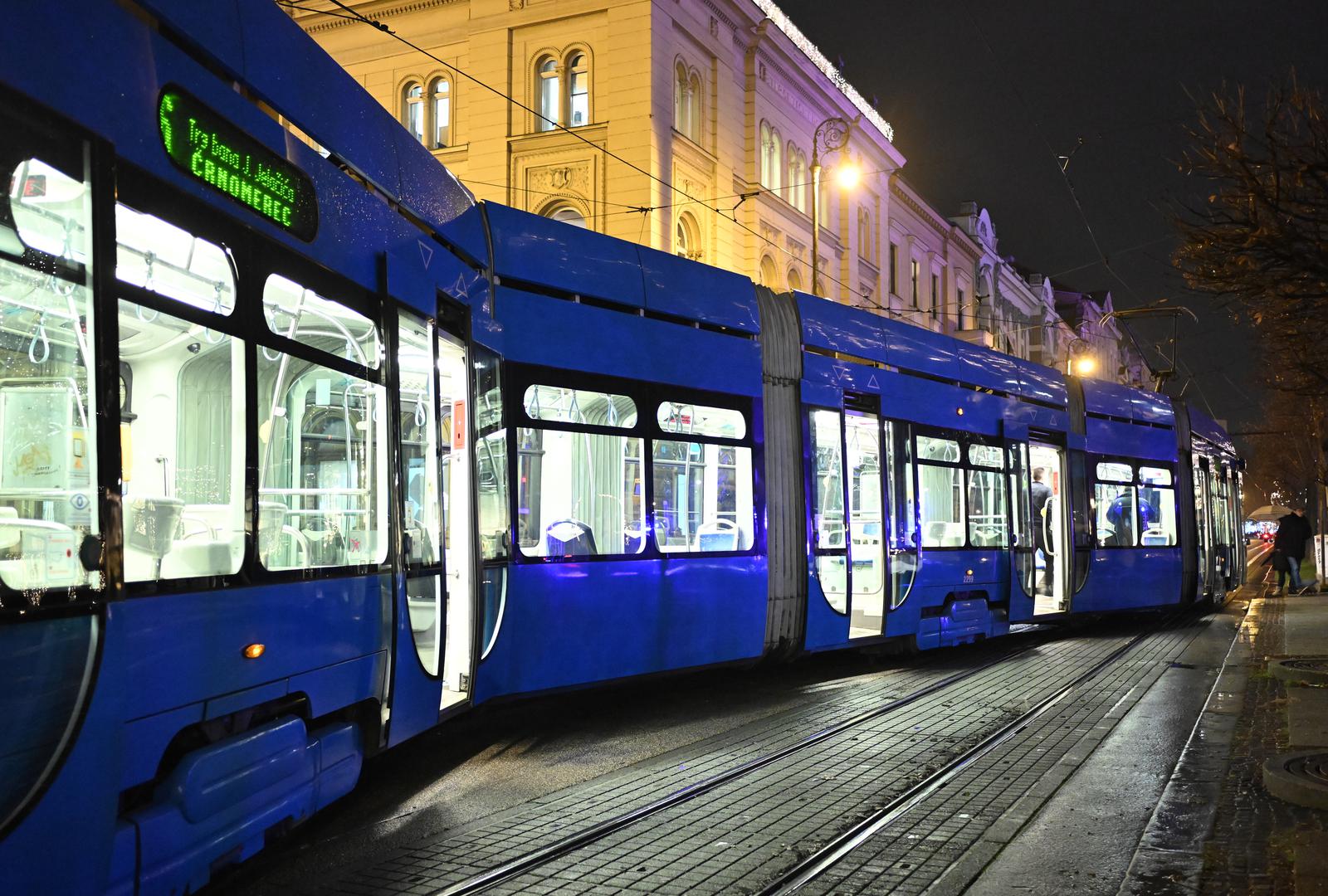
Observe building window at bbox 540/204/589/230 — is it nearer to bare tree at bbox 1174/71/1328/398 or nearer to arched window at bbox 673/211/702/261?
arched window at bbox 673/211/702/261

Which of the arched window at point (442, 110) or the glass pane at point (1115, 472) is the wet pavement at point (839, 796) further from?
the arched window at point (442, 110)

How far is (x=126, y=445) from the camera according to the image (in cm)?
425

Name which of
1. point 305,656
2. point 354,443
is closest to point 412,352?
point 354,443

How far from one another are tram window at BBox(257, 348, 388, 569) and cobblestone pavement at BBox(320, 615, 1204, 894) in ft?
4.51

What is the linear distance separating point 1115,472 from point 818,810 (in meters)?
12.6

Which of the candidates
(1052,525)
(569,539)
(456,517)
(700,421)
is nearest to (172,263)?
(456,517)

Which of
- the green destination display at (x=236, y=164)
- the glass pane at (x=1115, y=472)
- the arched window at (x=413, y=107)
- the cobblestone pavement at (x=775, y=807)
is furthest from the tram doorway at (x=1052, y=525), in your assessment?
the arched window at (x=413, y=107)

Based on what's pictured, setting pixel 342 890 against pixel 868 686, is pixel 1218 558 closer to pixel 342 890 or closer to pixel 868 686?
pixel 868 686

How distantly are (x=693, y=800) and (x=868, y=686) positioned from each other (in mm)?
4962

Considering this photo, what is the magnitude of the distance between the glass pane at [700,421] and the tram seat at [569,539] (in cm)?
117

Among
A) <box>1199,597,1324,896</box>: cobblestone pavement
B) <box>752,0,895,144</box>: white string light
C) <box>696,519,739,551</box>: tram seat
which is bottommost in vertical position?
<box>1199,597,1324,896</box>: cobblestone pavement

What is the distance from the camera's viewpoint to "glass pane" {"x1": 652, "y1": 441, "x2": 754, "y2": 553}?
963cm

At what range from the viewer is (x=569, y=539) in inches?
347

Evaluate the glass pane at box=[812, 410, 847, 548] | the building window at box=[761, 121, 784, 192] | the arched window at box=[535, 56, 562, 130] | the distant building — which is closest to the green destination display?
the glass pane at box=[812, 410, 847, 548]
